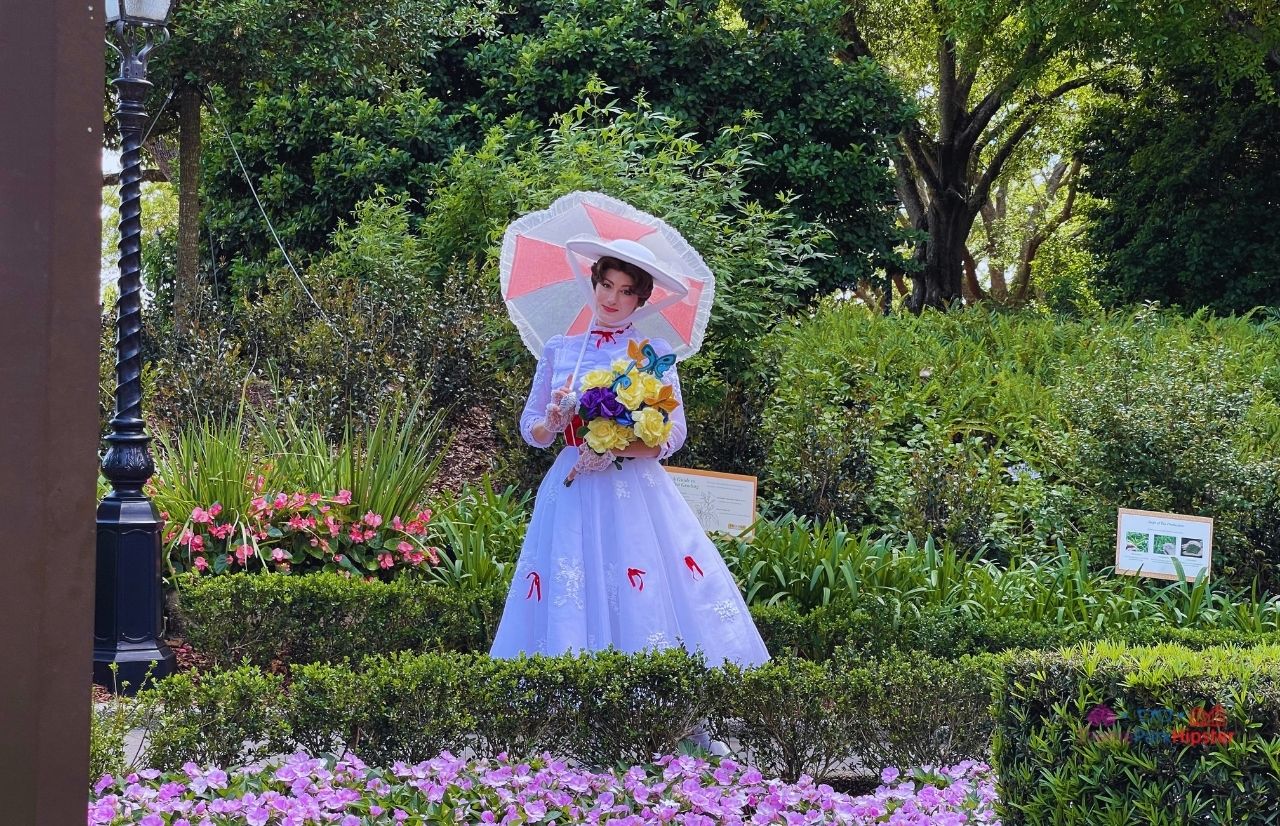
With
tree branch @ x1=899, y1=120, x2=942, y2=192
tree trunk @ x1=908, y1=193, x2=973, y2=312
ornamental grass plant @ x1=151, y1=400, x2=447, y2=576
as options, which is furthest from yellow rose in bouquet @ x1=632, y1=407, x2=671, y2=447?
tree branch @ x1=899, y1=120, x2=942, y2=192

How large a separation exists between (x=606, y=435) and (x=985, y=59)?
15086mm

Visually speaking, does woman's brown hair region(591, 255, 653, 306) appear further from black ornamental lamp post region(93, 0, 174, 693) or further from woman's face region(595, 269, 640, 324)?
black ornamental lamp post region(93, 0, 174, 693)

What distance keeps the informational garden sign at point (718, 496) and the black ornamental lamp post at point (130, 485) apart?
2434 millimetres

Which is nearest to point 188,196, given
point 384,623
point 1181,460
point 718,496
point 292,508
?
point 292,508

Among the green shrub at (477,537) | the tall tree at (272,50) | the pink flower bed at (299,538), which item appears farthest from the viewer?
the tall tree at (272,50)

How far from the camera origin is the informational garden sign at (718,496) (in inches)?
243

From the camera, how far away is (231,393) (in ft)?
27.6

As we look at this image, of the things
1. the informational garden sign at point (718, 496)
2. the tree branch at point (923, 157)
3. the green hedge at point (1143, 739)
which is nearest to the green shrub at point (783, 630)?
the informational garden sign at point (718, 496)

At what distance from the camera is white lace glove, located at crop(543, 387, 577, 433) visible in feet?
14.9

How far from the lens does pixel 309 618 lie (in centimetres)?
563

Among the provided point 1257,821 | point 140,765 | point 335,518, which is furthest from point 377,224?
point 1257,821

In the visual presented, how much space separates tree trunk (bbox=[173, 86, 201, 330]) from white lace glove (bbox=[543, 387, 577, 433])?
715 centimetres

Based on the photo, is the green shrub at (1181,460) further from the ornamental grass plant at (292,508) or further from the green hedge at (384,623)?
the ornamental grass plant at (292,508)

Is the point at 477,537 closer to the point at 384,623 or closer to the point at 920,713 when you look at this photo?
the point at 384,623
